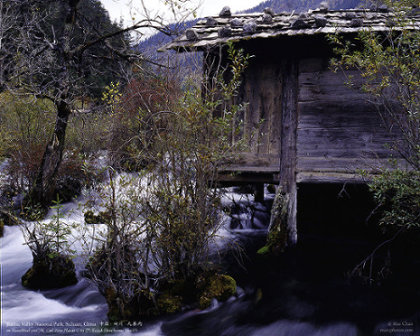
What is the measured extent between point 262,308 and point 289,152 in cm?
310

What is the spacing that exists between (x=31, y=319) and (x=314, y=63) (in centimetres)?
647

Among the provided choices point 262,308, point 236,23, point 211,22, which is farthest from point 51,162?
point 262,308

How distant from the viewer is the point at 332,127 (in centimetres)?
710

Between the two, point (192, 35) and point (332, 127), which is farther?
point (332, 127)

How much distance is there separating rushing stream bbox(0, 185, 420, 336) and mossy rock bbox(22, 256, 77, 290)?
12cm

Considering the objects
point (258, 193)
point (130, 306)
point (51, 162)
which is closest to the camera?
point (130, 306)

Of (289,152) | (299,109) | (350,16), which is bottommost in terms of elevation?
(289,152)

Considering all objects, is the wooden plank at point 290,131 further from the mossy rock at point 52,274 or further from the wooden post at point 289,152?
the mossy rock at point 52,274

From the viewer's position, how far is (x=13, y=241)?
817 cm

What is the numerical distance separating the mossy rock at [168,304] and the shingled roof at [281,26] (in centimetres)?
401

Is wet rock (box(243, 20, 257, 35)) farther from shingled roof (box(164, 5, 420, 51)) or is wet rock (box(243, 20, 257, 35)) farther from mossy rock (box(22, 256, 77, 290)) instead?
mossy rock (box(22, 256, 77, 290))

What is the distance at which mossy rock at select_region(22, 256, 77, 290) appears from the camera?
5691 millimetres

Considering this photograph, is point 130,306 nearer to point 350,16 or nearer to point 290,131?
point 290,131

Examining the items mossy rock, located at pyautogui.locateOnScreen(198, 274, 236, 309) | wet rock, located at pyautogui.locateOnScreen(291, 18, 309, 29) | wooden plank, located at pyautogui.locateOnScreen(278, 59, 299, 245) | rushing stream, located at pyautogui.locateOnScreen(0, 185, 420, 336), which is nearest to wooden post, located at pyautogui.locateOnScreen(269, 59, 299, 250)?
wooden plank, located at pyautogui.locateOnScreen(278, 59, 299, 245)
